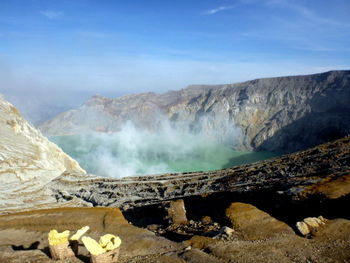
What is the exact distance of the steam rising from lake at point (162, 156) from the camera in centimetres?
15150

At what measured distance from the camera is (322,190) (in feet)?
105

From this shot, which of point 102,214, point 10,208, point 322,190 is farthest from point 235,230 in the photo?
point 10,208

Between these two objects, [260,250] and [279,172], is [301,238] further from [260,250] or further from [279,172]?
[279,172]

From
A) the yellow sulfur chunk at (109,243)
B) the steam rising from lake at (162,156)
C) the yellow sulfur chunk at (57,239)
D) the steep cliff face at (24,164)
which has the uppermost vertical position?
the yellow sulfur chunk at (109,243)

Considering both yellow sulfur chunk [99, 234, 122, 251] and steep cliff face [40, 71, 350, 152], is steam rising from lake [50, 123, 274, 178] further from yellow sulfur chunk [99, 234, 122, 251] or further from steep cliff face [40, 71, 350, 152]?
yellow sulfur chunk [99, 234, 122, 251]

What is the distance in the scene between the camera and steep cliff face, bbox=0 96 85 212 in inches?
2368

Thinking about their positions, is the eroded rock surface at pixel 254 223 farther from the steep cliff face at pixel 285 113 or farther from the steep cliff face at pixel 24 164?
the steep cliff face at pixel 285 113

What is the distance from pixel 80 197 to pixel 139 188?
13.2m

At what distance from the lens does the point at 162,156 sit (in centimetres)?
17275

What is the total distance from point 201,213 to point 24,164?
53.8 m

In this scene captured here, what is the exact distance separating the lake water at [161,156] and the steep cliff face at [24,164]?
170ft

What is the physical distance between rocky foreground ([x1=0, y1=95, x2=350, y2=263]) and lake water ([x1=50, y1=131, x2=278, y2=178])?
79.5 m

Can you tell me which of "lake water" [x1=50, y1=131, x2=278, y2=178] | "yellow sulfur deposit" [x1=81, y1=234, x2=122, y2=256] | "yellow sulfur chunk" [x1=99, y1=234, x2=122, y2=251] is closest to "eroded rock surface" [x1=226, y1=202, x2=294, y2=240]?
"yellow sulfur chunk" [x1=99, y1=234, x2=122, y2=251]

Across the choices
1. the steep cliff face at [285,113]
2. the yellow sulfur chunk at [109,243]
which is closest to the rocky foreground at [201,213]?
the yellow sulfur chunk at [109,243]
